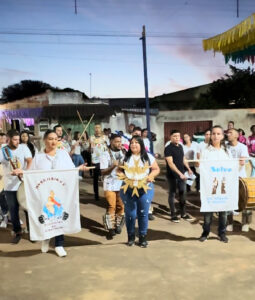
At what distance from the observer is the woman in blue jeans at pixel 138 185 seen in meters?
4.70

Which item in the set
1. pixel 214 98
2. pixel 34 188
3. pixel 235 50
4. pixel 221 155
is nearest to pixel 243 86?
pixel 214 98

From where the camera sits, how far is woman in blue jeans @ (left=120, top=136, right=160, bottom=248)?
15.4ft

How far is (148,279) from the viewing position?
3.85 meters

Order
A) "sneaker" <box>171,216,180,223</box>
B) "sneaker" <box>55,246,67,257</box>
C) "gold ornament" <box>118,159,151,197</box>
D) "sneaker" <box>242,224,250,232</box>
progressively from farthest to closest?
"sneaker" <box>171,216,180,223</box> → "sneaker" <box>242,224,250,232</box> → "gold ornament" <box>118,159,151,197</box> → "sneaker" <box>55,246,67,257</box>

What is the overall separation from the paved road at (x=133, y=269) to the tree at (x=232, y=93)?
24.8 m

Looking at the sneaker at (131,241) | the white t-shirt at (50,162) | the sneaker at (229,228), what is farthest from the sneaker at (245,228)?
the white t-shirt at (50,162)

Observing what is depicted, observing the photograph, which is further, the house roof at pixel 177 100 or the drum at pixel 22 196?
the house roof at pixel 177 100

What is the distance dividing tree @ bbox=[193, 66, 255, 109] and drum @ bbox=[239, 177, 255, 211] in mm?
23987

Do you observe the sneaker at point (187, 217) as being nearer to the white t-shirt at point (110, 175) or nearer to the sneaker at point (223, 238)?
the sneaker at point (223, 238)

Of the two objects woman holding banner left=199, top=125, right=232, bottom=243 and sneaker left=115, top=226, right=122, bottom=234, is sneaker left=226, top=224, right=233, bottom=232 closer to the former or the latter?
woman holding banner left=199, top=125, right=232, bottom=243

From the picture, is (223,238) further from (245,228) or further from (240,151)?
(240,151)

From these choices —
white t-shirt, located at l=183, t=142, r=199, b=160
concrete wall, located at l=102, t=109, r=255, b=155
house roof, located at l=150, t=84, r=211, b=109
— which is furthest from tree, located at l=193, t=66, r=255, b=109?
white t-shirt, located at l=183, t=142, r=199, b=160

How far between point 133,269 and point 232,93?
27.7 m

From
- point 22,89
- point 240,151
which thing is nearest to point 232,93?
point 240,151
